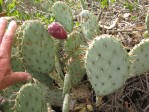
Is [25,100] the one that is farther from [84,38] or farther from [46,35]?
[84,38]

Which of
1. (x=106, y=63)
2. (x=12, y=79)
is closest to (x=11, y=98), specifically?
(x=12, y=79)

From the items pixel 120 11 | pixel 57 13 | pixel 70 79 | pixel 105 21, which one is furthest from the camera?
pixel 120 11

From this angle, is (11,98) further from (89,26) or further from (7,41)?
(89,26)

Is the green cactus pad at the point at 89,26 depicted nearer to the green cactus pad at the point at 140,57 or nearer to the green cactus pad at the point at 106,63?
the green cactus pad at the point at 140,57

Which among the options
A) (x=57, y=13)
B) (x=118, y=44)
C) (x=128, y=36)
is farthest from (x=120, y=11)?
(x=118, y=44)

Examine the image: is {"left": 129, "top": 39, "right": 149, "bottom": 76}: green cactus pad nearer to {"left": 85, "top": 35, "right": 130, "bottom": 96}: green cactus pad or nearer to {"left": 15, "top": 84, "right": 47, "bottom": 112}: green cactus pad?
{"left": 85, "top": 35, "right": 130, "bottom": 96}: green cactus pad
